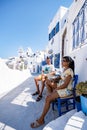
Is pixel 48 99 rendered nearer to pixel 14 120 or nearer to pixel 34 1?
pixel 14 120

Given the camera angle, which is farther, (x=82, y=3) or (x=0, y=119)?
(x=82, y=3)

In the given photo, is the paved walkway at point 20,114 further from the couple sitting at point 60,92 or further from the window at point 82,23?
the window at point 82,23

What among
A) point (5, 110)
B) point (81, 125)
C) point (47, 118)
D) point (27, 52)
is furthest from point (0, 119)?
point (27, 52)

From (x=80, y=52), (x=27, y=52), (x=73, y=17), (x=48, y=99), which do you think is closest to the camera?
(x=48, y=99)

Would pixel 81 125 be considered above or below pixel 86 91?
below

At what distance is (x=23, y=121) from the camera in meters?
2.89

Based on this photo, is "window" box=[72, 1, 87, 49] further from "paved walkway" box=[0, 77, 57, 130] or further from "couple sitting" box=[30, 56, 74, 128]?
"paved walkway" box=[0, 77, 57, 130]

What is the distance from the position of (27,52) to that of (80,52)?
29.4m

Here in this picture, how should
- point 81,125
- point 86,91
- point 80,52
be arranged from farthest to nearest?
1. point 80,52
2. point 86,91
3. point 81,125

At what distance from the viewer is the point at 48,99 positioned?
2.71 meters

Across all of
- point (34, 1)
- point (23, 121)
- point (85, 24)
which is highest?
point (34, 1)

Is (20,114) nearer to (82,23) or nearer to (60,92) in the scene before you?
(60,92)

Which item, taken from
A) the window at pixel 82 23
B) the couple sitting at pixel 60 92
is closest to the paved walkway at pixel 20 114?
the couple sitting at pixel 60 92

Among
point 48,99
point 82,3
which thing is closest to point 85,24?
point 82,3
